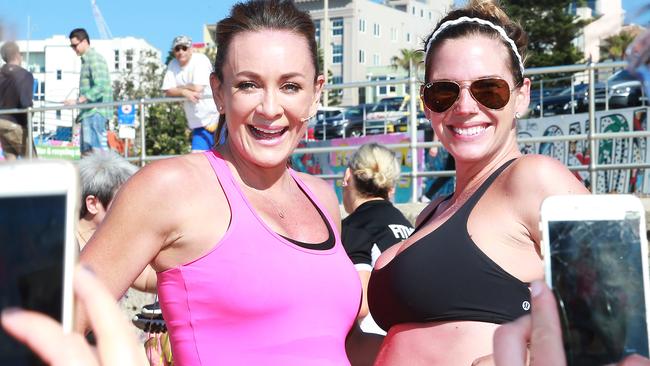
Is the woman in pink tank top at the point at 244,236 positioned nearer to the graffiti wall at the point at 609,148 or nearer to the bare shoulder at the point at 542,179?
the bare shoulder at the point at 542,179

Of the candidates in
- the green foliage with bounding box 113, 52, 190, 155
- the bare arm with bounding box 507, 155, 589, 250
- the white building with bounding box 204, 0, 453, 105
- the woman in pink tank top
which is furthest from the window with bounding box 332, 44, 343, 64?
the bare arm with bounding box 507, 155, 589, 250

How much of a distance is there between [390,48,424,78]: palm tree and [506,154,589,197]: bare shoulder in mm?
910

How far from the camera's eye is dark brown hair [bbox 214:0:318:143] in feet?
8.06

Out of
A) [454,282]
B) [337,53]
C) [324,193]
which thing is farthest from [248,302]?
[337,53]

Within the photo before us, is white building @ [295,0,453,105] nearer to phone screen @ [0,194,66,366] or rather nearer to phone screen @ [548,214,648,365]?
phone screen @ [548,214,648,365]

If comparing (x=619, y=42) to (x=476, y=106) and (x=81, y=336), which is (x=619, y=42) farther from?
(x=81, y=336)

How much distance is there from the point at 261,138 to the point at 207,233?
1.16 ft

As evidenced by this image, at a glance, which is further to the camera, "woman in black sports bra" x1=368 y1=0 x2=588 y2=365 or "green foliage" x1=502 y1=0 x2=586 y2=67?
"green foliage" x1=502 y1=0 x2=586 y2=67

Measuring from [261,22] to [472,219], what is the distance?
0.80 m

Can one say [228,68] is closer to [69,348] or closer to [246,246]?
[246,246]

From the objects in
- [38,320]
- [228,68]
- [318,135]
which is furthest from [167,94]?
[318,135]

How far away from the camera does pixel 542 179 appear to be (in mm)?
2172

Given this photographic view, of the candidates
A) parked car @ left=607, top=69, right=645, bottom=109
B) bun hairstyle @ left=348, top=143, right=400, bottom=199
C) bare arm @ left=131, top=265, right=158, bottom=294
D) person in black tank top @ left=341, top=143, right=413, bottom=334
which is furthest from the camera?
parked car @ left=607, top=69, right=645, bottom=109

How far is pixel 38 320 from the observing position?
2.83ft
